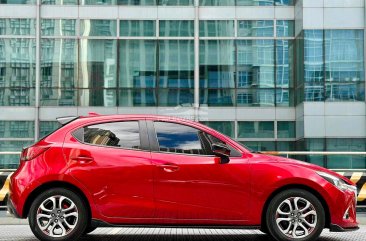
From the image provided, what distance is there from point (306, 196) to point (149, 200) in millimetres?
1748

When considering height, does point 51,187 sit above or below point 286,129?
above

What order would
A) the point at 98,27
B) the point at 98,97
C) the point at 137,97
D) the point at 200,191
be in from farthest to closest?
the point at 98,27
the point at 137,97
the point at 98,97
the point at 200,191

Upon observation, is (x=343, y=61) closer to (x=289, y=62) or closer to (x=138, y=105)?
(x=289, y=62)

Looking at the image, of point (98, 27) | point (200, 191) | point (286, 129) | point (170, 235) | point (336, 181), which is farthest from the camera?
point (98, 27)

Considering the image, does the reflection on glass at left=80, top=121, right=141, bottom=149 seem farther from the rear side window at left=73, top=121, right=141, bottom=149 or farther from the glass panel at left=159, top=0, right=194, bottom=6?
the glass panel at left=159, top=0, right=194, bottom=6

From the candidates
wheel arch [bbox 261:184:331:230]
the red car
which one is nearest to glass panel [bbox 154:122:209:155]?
the red car

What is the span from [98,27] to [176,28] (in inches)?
133

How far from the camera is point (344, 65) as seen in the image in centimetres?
2820

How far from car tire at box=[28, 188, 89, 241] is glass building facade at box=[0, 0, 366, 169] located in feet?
71.4

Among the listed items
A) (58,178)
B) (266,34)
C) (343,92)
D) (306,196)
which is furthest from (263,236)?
(266,34)

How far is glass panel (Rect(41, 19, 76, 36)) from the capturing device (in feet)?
98.9

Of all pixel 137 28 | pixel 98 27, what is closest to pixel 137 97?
pixel 137 28

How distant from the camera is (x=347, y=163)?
1792 centimetres

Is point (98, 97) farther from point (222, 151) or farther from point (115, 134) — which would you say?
point (222, 151)
